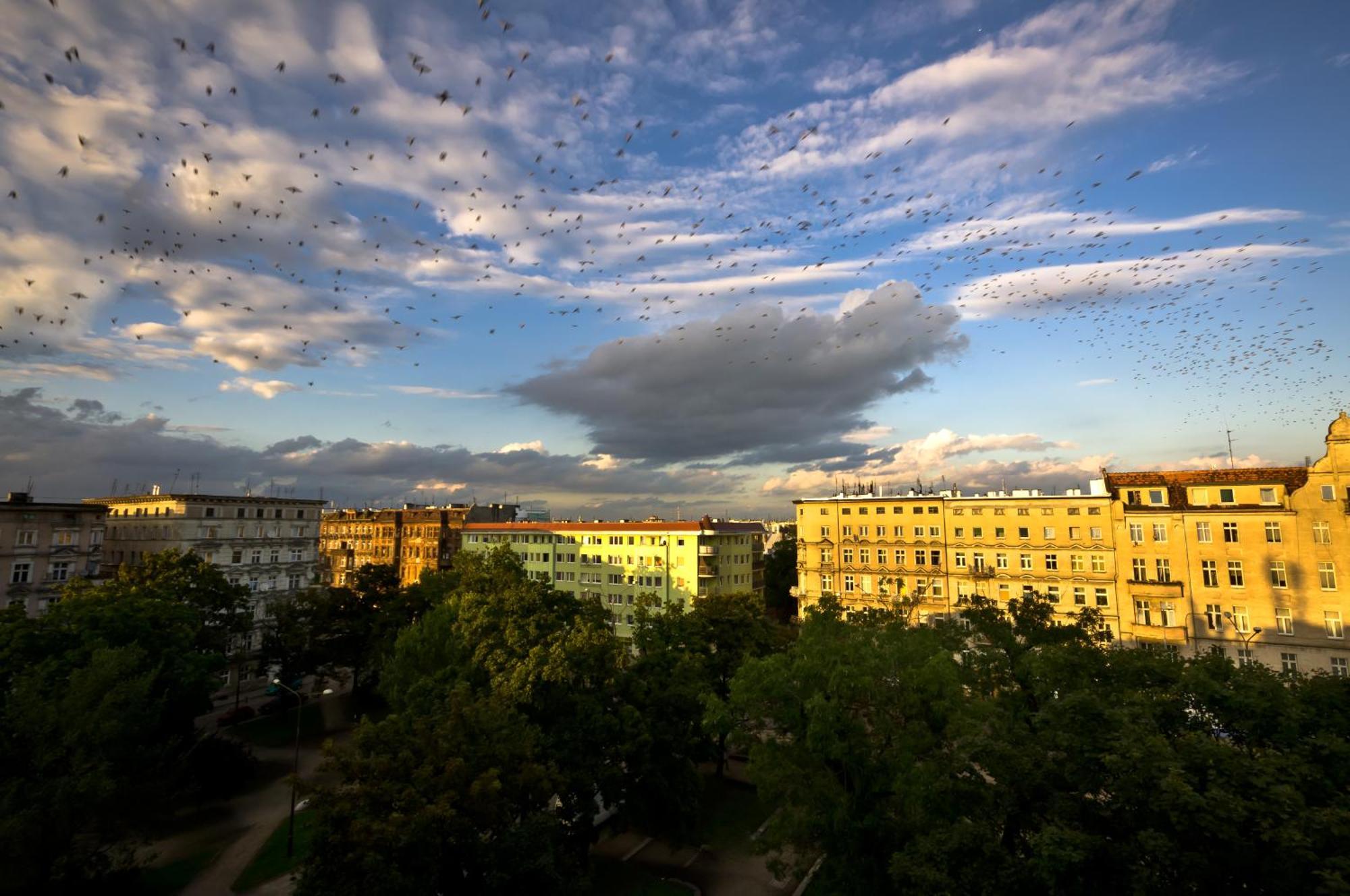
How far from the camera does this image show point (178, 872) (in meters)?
28.9

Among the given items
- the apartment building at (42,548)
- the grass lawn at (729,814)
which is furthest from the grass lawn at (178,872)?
the apartment building at (42,548)

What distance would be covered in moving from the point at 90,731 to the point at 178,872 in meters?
10.4

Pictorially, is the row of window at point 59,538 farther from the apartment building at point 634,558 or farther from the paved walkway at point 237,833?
the apartment building at point 634,558

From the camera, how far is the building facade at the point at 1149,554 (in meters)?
46.8

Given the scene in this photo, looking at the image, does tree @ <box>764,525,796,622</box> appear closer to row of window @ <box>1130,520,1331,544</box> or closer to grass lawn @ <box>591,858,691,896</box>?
row of window @ <box>1130,520,1331,544</box>

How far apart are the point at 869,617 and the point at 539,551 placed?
70.2 m

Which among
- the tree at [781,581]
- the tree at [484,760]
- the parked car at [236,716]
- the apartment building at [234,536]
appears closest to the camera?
the tree at [484,760]

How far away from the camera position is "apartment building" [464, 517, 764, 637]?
8312cm

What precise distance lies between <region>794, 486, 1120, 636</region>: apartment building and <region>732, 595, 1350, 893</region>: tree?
30834 millimetres

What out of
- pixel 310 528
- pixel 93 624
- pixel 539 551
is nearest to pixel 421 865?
pixel 93 624

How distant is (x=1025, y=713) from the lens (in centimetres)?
2184

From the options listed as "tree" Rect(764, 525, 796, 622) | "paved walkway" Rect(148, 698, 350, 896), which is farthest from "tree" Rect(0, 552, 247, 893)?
"tree" Rect(764, 525, 796, 622)

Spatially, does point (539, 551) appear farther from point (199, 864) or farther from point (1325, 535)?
point (1325, 535)

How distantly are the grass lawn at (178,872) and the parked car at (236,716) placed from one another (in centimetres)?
2336
